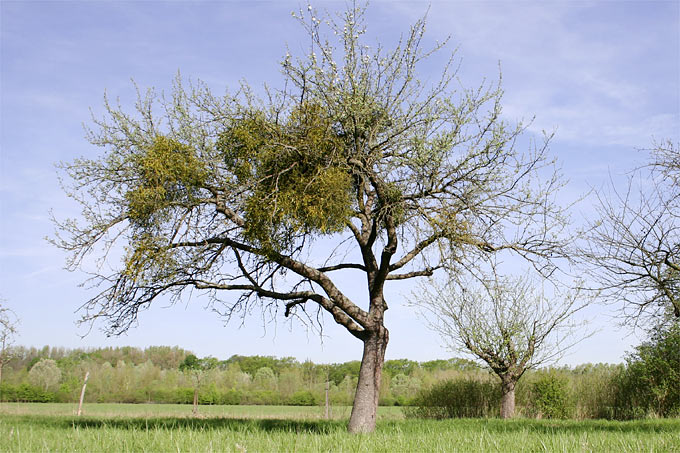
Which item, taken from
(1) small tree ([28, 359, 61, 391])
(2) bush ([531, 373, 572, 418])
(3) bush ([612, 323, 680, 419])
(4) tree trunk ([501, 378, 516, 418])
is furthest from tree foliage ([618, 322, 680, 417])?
(1) small tree ([28, 359, 61, 391])

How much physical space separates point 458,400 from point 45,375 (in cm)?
3402

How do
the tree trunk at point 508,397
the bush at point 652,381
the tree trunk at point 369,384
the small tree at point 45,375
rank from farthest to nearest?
1. the small tree at point 45,375
2. the bush at point 652,381
3. the tree trunk at point 508,397
4. the tree trunk at point 369,384

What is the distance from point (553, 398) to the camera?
66.2 ft

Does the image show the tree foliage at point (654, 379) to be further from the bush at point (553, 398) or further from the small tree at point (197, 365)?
the small tree at point (197, 365)

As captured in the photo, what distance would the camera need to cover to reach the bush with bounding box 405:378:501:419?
20.8m

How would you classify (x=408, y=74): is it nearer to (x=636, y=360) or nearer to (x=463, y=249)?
(x=463, y=249)

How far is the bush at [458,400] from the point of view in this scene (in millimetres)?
20812

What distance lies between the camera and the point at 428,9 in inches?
407

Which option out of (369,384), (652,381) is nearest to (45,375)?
(369,384)

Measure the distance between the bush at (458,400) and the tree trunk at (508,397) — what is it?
1.66 metres

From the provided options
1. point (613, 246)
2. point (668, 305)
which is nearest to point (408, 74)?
point (613, 246)

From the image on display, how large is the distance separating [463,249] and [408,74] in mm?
3692

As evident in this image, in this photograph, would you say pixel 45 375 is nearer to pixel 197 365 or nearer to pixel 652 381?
pixel 197 365

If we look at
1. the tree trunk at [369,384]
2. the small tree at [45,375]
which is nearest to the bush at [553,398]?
the tree trunk at [369,384]
